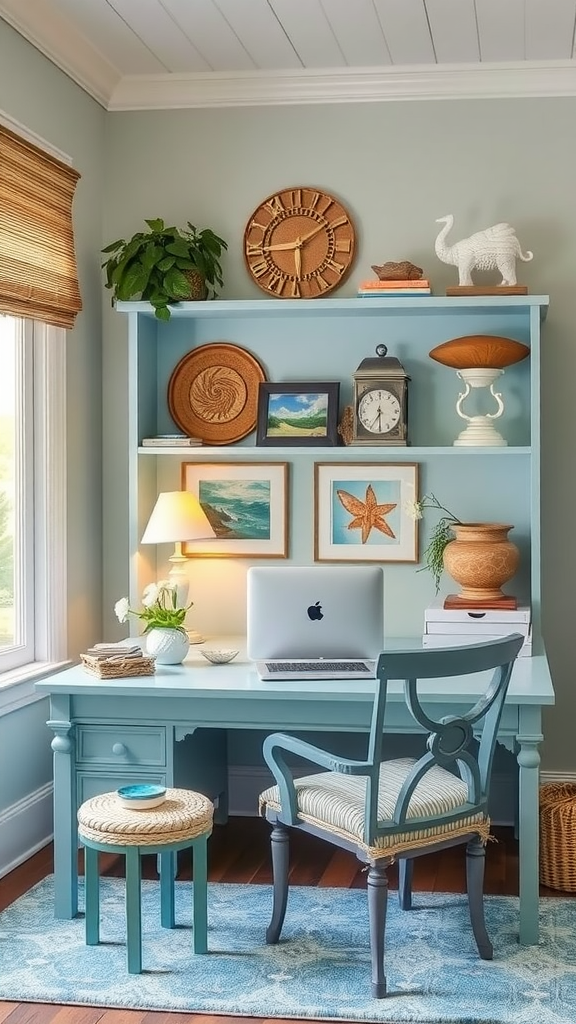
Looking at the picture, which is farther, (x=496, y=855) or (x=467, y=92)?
(x=467, y=92)

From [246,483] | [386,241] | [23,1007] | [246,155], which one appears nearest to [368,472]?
[246,483]

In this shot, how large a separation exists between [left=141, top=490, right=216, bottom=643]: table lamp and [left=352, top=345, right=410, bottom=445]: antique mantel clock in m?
0.59

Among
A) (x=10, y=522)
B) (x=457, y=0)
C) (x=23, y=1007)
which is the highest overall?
(x=457, y=0)

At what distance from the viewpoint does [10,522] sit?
371 cm

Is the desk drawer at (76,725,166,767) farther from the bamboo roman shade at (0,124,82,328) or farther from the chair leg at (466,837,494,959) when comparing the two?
→ the bamboo roman shade at (0,124,82,328)

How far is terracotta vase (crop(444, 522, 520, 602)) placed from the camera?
3703 millimetres

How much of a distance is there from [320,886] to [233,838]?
553mm

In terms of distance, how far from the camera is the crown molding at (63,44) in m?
3.46

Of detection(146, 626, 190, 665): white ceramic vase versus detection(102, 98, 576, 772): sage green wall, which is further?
detection(102, 98, 576, 772): sage green wall

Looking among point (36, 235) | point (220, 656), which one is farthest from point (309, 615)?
point (36, 235)

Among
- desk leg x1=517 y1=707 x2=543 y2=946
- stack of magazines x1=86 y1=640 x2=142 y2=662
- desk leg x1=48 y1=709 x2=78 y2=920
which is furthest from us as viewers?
stack of magazines x1=86 y1=640 x2=142 y2=662

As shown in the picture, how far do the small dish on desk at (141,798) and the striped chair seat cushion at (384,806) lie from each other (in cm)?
29

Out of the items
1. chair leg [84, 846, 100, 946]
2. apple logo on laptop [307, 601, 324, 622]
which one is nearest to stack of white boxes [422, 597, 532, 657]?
apple logo on laptop [307, 601, 324, 622]

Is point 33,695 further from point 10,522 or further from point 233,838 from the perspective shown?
point 233,838
